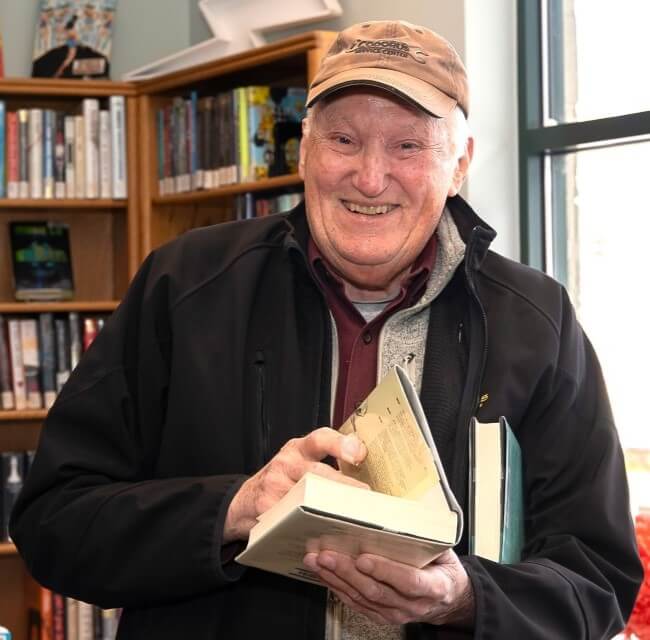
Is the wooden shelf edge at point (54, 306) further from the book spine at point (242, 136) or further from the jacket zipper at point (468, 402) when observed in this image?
the jacket zipper at point (468, 402)

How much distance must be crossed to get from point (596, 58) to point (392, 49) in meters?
1.78

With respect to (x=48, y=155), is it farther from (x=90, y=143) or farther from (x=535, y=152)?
(x=535, y=152)

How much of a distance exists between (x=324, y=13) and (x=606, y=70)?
0.99 m

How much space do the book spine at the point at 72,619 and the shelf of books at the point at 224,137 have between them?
134 cm

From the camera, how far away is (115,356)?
167 centimetres

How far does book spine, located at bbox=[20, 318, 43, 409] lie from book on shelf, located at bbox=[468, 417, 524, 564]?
290cm

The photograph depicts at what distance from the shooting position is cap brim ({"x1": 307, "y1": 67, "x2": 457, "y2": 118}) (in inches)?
66.2

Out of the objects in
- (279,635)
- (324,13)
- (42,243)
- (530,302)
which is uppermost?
(324,13)

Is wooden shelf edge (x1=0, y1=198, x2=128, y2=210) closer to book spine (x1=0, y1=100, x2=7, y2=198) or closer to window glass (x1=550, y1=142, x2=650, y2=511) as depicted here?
book spine (x1=0, y1=100, x2=7, y2=198)

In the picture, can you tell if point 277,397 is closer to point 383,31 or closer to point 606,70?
point 383,31

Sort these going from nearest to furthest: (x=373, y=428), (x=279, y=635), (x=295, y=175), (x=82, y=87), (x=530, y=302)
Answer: (x=373, y=428) < (x=279, y=635) < (x=530, y=302) < (x=295, y=175) < (x=82, y=87)

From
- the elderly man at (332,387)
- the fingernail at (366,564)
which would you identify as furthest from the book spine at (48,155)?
the fingernail at (366,564)

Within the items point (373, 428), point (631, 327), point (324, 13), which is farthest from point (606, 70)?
point (373, 428)

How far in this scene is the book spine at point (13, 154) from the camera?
4203 mm
